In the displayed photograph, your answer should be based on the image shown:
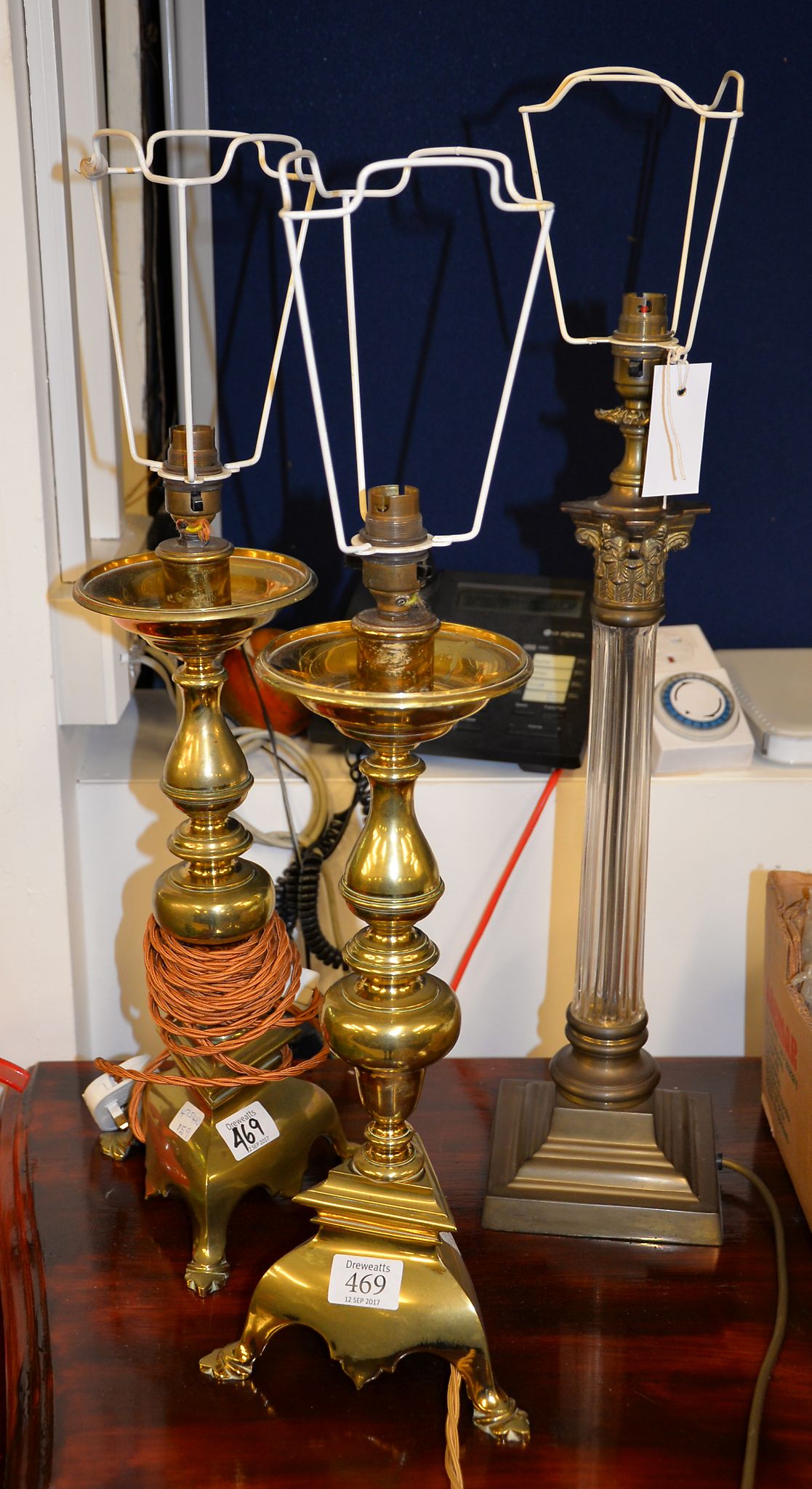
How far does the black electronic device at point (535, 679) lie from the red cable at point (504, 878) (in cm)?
3

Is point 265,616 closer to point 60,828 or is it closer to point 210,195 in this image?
point 60,828

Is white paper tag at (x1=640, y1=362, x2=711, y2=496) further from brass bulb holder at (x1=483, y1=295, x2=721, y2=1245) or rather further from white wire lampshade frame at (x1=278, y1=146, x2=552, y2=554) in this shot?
white wire lampshade frame at (x1=278, y1=146, x2=552, y2=554)

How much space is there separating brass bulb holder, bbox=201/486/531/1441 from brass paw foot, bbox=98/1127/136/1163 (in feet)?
0.75

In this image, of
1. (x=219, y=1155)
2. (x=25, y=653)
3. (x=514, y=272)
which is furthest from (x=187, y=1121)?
(x=514, y=272)

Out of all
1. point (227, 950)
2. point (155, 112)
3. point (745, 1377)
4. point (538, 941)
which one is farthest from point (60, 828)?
point (155, 112)

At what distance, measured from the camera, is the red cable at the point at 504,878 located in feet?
4.68

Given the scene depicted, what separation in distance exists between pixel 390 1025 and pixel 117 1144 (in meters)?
0.37

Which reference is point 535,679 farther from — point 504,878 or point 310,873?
point 310,873

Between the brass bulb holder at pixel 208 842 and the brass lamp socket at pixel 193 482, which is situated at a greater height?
the brass lamp socket at pixel 193 482

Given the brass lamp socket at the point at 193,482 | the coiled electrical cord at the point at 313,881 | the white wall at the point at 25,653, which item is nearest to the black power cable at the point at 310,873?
the coiled electrical cord at the point at 313,881

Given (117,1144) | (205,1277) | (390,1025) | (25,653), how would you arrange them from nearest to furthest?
(390,1025) → (205,1277) → (117,1144) → (25,653)

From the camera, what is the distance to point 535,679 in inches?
57.6

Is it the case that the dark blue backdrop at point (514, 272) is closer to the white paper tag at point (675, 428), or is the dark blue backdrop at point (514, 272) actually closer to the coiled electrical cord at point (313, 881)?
the coiled electrical cord at point (313, 881)

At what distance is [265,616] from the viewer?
2.85 ft
